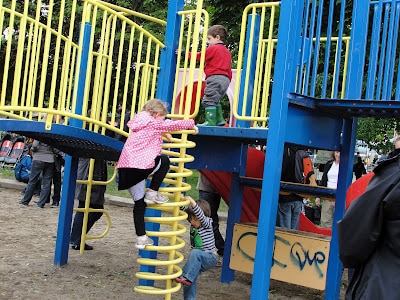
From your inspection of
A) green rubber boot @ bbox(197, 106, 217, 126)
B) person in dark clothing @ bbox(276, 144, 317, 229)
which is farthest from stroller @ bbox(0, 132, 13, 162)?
green rubber boot @ bbox(197, 106, 217, 126)

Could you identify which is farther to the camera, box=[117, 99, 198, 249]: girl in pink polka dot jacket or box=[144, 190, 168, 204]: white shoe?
box=[144, 190, 168, 204]: white shoe

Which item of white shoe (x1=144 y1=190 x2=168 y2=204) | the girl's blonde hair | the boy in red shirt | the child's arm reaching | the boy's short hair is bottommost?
the child's arm reaching

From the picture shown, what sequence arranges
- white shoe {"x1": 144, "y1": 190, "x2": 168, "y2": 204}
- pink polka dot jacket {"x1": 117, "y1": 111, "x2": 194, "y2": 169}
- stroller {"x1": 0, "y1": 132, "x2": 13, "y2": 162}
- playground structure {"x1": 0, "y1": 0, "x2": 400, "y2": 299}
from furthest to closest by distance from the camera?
stroller {"x1": 0, "y1": 132, "x2": 13, "y2": 162}, white shoe {"x1": 144, "y1": 190, "x2": 168, "y2": 204}, pink polka dot jacket {"x1": 117, "y1": 111, "x2": 194, "y2": 169}, playground structure {"x1": 0, "y1": 0, "x2": 400, "y2": 299}

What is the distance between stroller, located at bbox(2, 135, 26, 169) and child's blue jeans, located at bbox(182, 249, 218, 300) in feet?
42.4

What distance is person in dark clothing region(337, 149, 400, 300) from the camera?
2.67m

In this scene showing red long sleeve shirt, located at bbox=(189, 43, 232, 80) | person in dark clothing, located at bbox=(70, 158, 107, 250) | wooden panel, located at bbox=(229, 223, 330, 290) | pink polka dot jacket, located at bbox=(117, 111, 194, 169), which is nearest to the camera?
pink polka dot jacket, located at bbox=(117, 111, 194, 169)

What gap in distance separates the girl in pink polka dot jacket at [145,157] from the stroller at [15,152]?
12.8 m

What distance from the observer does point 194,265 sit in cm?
513

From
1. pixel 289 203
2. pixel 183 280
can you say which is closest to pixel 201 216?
pixel 183 280

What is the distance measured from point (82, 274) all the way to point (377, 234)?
4340mm

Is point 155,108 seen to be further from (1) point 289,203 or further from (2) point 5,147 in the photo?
(2) point 5,147

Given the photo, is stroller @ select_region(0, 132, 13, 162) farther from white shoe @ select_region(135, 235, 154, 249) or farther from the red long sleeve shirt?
white shoe @ select_region(135, 235, 154, 249)

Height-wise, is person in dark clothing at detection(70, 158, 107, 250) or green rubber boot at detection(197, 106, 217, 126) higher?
green rubber boot at detection(197, 106, 217, 126)

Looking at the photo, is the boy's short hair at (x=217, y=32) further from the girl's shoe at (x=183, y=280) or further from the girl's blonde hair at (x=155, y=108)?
the girl's shoe at (x=183, y=280)
